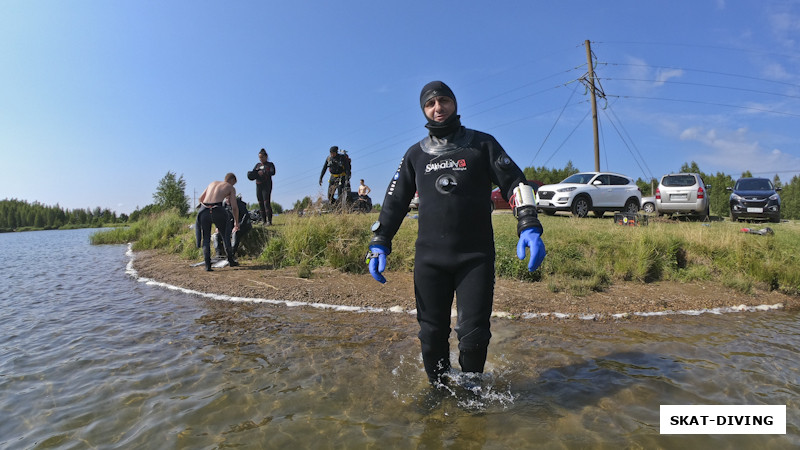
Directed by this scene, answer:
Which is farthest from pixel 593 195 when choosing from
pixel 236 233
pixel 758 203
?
pixel 236 233

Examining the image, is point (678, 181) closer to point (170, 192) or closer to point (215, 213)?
point (215, 213)

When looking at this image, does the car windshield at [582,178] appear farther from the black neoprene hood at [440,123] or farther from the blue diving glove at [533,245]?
the blue diving glove at [533,245]

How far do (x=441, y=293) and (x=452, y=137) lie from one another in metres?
1.09

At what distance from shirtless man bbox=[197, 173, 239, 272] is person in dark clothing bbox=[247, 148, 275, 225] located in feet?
7.11

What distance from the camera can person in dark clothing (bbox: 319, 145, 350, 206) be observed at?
1091 cm

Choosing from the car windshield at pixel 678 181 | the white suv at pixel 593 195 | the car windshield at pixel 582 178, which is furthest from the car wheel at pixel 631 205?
the car windshield at pixel 582 178

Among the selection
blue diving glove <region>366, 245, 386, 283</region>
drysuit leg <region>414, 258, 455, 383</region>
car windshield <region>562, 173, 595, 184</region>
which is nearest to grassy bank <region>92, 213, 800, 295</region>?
drysuit leg <region>414, 258, 455, 383</region>

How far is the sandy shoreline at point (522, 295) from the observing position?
509cm

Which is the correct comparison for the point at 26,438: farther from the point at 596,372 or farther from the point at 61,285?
the point at 61,285

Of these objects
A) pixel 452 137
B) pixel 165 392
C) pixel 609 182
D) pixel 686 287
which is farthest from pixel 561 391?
pixel 609 182

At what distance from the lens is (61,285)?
732cm

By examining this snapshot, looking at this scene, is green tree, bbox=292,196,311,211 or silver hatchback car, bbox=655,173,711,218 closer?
green tree, bbox=292,196,311,211

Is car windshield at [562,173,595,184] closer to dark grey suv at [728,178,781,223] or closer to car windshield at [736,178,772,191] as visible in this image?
dark grey suv at [728,178,781,223]

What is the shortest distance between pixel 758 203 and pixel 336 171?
47.4 feet
